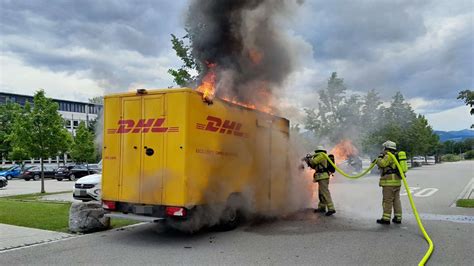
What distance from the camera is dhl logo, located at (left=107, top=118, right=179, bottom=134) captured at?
7.05m

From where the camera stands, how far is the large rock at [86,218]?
8.12m

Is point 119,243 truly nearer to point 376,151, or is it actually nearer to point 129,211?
point 129,211

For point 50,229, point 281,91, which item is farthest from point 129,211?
point 281,91

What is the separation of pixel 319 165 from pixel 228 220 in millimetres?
3321

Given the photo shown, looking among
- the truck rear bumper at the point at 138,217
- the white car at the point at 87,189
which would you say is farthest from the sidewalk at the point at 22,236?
the white car at the point at 87,189

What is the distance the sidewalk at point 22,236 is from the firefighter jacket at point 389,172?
6671 mm

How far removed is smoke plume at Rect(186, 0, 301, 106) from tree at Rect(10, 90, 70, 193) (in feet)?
32.7

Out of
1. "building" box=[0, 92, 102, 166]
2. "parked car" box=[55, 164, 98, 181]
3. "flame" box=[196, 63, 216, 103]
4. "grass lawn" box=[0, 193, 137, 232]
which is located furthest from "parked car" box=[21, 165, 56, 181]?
"building" box=[0, 92, 102, 166]

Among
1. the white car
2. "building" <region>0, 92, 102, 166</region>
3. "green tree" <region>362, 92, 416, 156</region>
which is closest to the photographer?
the white car

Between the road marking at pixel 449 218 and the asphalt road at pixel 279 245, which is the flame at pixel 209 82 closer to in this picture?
the asphalt road at pixel 279 245

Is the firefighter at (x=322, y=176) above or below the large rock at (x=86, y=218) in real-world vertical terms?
above

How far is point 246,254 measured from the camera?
6215 mm

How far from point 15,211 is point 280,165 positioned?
7.26 m

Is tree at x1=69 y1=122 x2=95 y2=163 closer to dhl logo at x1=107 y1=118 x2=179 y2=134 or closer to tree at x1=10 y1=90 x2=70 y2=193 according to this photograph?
tree at x1=10 y1=90 x2=70 y2=193
